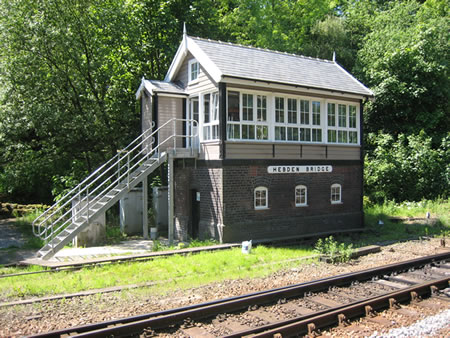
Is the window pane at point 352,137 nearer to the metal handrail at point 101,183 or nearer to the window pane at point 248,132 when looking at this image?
the window pane at point 248,132

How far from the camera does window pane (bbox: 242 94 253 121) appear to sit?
14.4 m

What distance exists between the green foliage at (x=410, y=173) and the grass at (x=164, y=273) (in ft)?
43.8

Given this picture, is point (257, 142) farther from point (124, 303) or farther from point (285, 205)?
point (124, 303)

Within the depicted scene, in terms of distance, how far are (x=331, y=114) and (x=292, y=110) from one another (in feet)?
6.95

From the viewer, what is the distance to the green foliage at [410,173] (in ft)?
77.2

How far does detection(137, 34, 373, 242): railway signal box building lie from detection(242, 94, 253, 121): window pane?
35 millimetres

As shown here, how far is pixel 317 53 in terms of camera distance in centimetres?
3061

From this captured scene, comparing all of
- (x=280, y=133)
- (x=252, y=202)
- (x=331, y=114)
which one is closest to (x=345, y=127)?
(x=331, y=114)

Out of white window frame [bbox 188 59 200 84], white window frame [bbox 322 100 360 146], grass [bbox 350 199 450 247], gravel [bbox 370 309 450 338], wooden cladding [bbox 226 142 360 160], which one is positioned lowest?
gravel [bbox 370 309 450 338]

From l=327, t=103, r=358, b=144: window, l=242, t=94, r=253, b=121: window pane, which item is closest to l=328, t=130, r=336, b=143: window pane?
l=327, t=103, r=358, b=144: window

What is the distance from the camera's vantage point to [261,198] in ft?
48.4

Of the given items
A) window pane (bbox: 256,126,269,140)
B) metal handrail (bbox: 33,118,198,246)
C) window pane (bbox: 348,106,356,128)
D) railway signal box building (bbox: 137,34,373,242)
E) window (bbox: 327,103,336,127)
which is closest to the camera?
metal handrail (bbox: 33,118,198,246)

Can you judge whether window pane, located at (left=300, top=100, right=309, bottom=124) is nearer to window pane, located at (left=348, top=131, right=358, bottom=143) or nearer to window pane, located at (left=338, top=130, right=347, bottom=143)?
window pane, located at (left=338, top=130, right=347, bottom=143)

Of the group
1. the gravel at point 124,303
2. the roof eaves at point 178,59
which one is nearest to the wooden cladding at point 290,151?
the roof eaves at point 178,59
